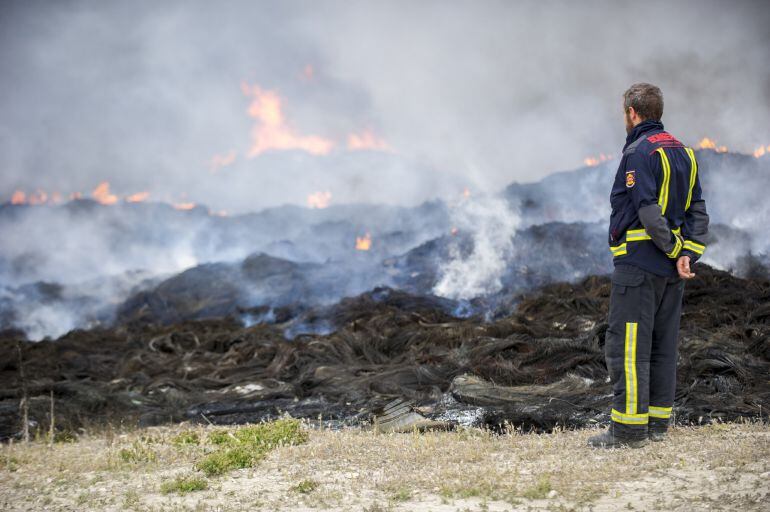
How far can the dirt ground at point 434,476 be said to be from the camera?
4.15 meters

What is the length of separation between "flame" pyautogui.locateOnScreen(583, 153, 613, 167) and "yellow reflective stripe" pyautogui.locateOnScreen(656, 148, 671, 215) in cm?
1652

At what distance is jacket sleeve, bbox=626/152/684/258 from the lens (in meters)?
5.07

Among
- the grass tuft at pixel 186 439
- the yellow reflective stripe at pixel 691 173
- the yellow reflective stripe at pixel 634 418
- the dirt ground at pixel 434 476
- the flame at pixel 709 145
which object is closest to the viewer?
the dirt ground at pixel 434 476

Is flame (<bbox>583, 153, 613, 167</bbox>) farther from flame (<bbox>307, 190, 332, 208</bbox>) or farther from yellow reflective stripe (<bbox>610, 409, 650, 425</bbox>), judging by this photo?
yellow reflective stripe (<bbox>610, 409, 650, 425</bbox>)

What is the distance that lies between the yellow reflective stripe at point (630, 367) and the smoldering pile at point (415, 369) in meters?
1.85

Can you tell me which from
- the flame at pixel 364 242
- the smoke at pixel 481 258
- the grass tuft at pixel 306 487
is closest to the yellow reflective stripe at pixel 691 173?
the grass tuft at pixel 306 487

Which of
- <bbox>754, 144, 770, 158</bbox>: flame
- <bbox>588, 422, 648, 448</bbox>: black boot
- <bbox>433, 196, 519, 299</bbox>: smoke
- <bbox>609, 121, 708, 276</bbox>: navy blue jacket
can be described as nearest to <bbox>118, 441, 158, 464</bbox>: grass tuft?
<bbox>588, 422, 648, 448</bbox>: black boot

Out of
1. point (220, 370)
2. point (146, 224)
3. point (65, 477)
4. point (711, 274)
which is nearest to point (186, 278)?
point (146, 224)

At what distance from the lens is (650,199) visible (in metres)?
5.12

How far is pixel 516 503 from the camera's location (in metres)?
4.14

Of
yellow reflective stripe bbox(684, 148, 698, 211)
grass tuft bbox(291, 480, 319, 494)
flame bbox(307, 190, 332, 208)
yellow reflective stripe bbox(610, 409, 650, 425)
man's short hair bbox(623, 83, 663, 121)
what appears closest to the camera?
grass tuft bbox(291, 480, 319, 494)

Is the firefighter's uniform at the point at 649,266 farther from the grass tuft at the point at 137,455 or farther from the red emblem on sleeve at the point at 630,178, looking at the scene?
the grass tuft at the point at 137,455

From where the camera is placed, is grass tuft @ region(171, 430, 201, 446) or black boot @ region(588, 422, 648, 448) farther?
grass tuft @ region(171, 430, 201, 446)

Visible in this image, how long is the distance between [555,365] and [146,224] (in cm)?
2474
